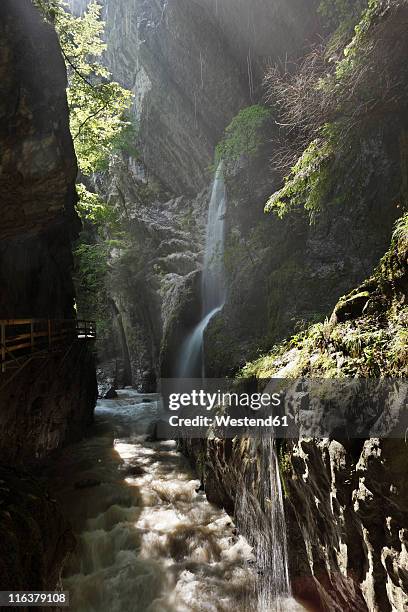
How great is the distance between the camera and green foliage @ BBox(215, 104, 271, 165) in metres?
14.7

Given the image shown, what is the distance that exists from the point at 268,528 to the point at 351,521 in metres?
2.72

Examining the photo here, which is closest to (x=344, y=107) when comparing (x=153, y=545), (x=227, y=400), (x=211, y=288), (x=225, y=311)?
(x=227, y=400)

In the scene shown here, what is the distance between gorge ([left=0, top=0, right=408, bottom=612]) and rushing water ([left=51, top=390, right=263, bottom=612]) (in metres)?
0.05

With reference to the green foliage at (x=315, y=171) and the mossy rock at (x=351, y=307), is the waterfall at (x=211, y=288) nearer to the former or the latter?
the green foliage at (x=315, y=171)

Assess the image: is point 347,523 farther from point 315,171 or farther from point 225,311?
point 225,311

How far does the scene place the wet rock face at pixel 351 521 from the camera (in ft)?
12.1

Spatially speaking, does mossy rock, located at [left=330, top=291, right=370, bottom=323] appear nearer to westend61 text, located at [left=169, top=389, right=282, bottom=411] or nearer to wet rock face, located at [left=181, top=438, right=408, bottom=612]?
westend61 text, located at [left=169, top=389, right=282, bottom=411]

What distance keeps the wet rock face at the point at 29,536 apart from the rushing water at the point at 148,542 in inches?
114

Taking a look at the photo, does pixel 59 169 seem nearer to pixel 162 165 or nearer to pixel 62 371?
pixel 62 371

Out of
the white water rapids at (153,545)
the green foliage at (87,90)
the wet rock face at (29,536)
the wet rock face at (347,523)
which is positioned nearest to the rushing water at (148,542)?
the white water rapids at (153,545)

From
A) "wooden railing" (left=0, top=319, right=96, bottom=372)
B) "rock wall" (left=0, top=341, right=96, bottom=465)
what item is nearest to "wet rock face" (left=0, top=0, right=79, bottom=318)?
"wooden railing" (left=0, top=319, right=96, bottom=372)

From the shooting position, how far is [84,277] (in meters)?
20.4

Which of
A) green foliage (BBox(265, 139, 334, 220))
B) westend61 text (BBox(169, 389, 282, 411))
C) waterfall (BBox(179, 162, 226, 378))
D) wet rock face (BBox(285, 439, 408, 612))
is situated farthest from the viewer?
waterfall (BBox(179, 162, 226, 378))

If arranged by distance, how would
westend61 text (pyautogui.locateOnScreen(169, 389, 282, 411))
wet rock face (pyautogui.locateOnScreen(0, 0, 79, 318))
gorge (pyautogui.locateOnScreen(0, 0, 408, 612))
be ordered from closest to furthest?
gorge (pyautogui.locateOnScreen(0, 0, 408, 612)), westend61 text (pyautogui.locateOnScreen(169, 389, 282, 411)), wet rock face (pyautogui.locateOnScreen(0, 0, 79, 318))
